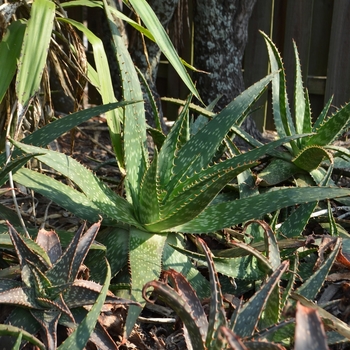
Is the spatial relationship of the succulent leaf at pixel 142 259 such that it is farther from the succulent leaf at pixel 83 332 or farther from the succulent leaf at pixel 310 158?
the succulent leaf at pixel 310 158

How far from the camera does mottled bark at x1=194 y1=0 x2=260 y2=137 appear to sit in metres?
2.88

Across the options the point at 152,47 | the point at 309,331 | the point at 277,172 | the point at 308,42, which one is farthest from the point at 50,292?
the point at 308,42

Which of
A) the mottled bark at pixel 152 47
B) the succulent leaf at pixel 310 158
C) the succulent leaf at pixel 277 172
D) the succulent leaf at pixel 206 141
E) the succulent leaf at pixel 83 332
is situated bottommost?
the succulent leaf at pixel 83 332

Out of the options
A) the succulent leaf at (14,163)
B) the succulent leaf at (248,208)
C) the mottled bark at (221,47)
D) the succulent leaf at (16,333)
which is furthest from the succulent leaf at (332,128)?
the mottled bark at (221,47)

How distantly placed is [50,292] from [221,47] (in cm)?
210

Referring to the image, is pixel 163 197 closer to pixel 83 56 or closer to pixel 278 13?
pixel 83 56

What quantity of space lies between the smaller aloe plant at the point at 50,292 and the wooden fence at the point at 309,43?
2.61 metres

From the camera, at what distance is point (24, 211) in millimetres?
1701

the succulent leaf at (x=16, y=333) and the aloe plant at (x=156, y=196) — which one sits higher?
the aloe plant at (x=156, y=196)

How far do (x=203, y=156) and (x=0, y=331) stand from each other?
700 mm

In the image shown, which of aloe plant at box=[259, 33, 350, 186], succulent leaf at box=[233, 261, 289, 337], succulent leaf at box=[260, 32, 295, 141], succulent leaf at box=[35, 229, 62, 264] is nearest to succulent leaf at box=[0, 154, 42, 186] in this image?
succulent leaf at box=[35, 229, 62, 264]

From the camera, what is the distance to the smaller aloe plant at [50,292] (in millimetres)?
1097

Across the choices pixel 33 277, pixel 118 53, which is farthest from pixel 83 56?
pixel 33 277

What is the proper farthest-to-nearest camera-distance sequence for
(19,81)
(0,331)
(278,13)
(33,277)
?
1. (278,13)
2. (19,81)
3. (33,277)
4. (0,331)
